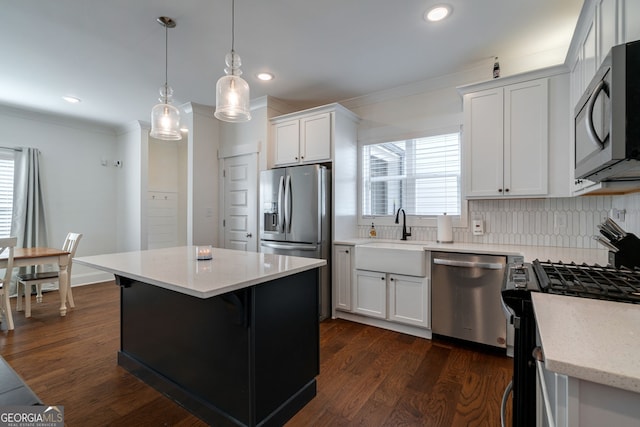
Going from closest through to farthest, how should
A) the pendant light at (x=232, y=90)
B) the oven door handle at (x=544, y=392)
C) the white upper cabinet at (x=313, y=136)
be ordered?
the oven door handle at (x=544, y=392)
the pendant light at (x=232, y=90)
the white upper cabinet at (x=313, y=136)

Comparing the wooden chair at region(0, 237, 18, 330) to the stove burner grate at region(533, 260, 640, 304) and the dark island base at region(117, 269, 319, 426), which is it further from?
the stove burner grate at region(533, 260, 640, 304)

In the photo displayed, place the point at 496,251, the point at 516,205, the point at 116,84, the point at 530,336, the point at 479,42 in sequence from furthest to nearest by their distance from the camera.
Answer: the point at 116,84
the point at 516,205
the point at 479,42
the point at 496,251
the point at 530,336

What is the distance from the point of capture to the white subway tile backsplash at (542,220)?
8.31ft

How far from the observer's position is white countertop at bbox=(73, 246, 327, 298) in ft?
4.48

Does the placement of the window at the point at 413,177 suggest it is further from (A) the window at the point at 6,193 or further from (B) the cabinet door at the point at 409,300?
(A) the window at the point at 6,193

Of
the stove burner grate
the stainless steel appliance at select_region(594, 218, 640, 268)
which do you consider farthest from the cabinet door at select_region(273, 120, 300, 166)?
the stainless steel appliance at select_region(594, 218, 640, 268)

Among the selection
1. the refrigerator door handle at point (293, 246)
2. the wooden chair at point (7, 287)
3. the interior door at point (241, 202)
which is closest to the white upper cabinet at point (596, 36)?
the refrigerator door handle at point (293, 246)

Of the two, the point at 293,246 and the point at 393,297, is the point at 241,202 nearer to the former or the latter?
the point at 293,246

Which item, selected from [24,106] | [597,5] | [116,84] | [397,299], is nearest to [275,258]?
[397,299]

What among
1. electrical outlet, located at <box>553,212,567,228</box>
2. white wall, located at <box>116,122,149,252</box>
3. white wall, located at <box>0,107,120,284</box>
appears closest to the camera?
electrical outlet, located at <box>553,212,567,228</box>

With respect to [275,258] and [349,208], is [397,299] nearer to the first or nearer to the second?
[349,208]

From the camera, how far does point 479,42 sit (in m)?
2.58

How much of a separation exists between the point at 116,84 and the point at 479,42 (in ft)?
13.0

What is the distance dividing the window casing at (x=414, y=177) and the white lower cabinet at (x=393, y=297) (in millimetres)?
867
